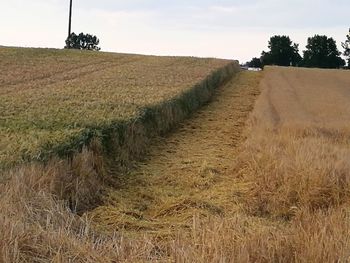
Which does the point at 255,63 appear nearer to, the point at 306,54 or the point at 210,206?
the point at 306,54

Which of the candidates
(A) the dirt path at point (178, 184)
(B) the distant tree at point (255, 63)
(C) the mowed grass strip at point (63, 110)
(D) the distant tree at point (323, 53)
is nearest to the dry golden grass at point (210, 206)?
(A) the dirt path at point (178, 184)

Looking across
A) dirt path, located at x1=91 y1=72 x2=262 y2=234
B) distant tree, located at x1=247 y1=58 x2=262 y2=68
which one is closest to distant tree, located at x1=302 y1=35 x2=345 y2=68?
distant tree, located at x1=247 y1=58 x2=262 y2=68

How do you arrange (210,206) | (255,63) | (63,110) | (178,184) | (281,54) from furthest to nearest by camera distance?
(255,63)
(281,54)
(63,110)
(178,184)
(210,206)

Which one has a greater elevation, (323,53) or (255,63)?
(323,53)

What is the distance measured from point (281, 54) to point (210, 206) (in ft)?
255

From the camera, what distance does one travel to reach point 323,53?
84375 mm

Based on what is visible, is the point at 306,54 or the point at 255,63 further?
the point at 255,63

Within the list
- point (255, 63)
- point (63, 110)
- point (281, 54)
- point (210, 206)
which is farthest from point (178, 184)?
point (255, 63)

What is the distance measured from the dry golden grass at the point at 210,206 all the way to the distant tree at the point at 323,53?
7041 cm

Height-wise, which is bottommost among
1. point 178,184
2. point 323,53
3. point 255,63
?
point 178,184

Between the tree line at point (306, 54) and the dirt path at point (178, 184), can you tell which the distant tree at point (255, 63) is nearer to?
the tree line at point (306, 54)

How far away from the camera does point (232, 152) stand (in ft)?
38.5

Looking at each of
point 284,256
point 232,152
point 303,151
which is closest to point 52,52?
point 232,152

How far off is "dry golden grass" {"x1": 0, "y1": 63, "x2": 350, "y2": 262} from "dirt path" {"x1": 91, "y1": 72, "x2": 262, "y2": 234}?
0.02 metres
